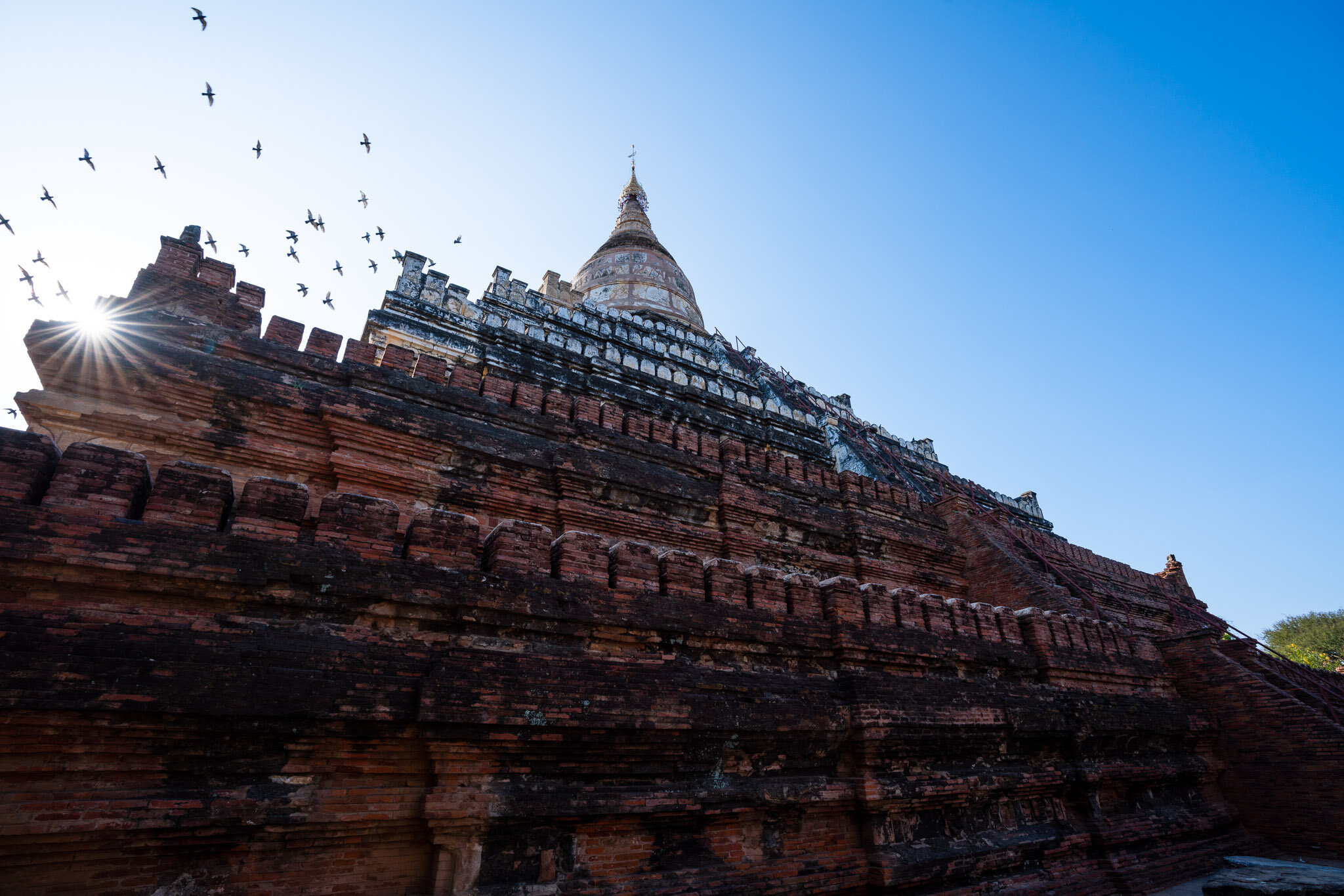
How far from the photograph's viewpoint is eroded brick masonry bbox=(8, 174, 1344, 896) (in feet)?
12.6

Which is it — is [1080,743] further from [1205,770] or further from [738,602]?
[738,602]

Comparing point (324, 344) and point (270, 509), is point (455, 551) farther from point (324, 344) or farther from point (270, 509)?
point (324, 344)

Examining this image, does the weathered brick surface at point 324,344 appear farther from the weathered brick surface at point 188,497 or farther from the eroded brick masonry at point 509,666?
the weathered brick surface at point 188,497

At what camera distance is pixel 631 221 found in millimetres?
31078

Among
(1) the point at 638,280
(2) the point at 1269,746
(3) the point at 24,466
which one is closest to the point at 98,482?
(3) the point at 24,466

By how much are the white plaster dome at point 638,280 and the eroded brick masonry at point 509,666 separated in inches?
530

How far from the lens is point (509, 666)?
15.7ft

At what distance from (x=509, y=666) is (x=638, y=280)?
22.4m

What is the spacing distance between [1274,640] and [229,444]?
189 feet

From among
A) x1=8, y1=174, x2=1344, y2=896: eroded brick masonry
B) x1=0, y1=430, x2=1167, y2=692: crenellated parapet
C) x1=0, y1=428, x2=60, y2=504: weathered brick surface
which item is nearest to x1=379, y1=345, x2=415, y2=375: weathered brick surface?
x1=8, y1=174, x2=1344, y2=896: eroded brick masonry

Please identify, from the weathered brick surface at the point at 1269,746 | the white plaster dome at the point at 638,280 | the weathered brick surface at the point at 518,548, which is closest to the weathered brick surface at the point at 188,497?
the weathered brick surface at the point at 518,548

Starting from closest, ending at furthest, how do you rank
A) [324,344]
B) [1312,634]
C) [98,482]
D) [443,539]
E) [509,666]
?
[98,482]
[509,666]
[443,539]
[324,344]
[1312,634]

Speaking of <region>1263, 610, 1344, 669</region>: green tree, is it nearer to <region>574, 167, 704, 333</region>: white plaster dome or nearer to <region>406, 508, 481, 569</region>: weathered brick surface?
<region>574, 167, 704, 333</region>: white plaster dome

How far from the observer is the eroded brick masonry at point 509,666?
3.83m
